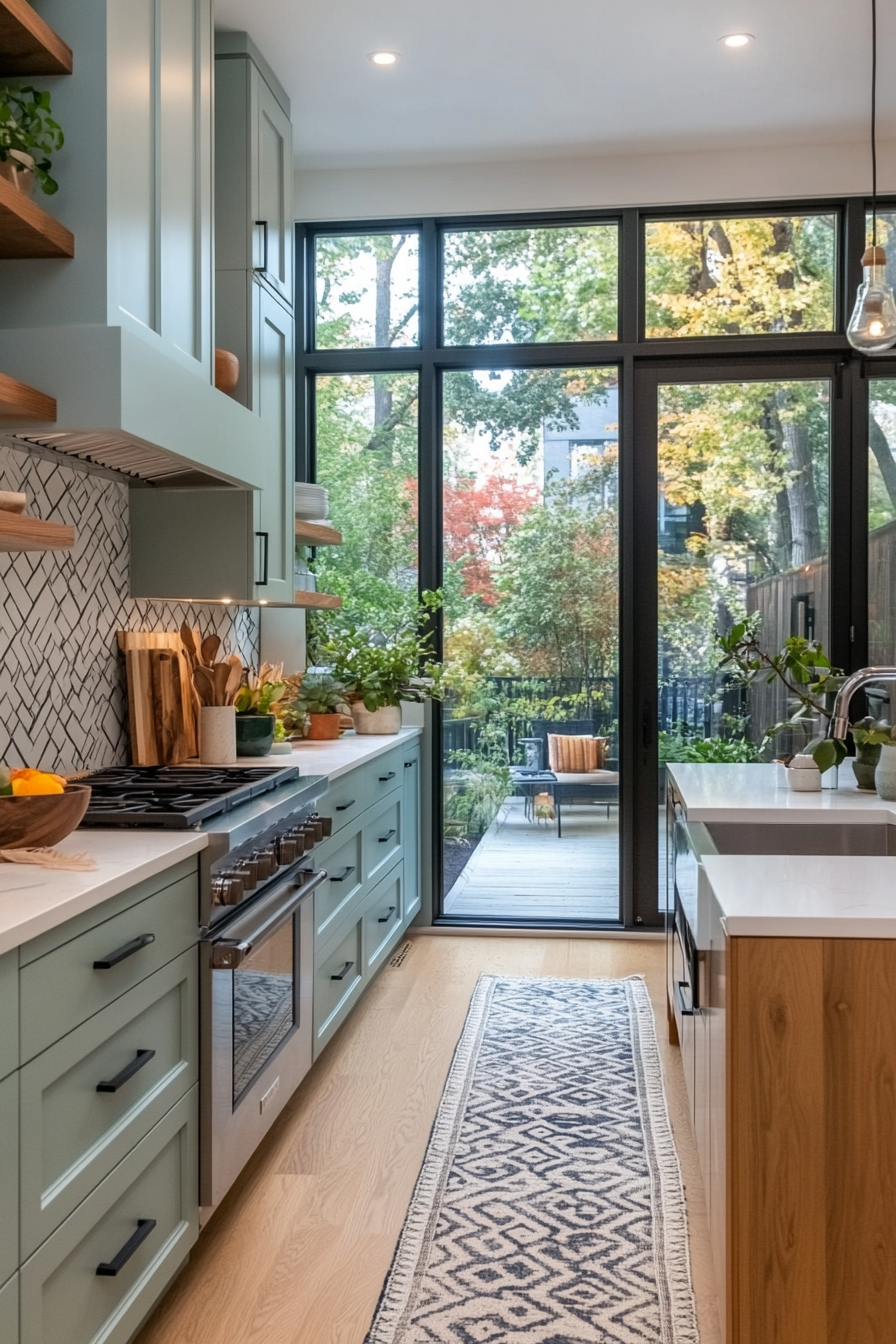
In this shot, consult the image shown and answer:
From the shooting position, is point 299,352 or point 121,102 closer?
point 121,102

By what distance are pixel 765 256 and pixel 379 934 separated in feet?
9.79

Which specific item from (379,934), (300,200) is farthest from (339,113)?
(379,934)

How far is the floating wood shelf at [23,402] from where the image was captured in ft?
6.65

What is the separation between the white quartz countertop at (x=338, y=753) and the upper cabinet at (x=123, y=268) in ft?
3.16

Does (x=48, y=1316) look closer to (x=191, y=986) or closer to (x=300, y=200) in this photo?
(x=191, y=986)

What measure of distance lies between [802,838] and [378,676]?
209cm

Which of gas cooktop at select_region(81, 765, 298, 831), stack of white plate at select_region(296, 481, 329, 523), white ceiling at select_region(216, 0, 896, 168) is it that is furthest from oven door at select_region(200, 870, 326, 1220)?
white ceiling at select_region(216, 0, 896, 168)

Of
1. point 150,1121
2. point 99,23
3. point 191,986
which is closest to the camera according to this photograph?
point 150,1121

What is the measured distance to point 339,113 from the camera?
4098mm

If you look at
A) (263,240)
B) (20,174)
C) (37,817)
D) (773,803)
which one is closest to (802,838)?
(773,803)

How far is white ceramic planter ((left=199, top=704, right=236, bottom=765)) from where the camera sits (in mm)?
3432

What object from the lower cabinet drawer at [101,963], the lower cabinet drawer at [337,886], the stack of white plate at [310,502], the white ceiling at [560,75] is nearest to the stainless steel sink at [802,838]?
the lower cabinet drawer at [337,886]

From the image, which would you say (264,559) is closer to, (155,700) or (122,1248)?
(155,700)

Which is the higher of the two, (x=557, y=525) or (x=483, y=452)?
(x=483, y=452)
